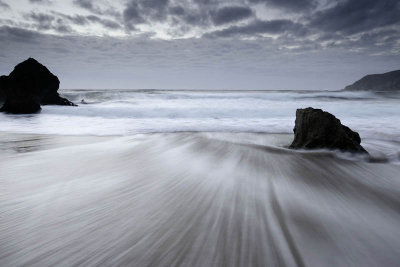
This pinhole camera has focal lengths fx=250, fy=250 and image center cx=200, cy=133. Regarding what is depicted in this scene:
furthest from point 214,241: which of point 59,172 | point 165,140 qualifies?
point 165,140

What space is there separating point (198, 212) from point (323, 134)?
296 cm

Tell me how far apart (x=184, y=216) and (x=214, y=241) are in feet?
1.21

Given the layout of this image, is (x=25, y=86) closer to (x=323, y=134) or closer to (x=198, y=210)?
(x=323, y=134)

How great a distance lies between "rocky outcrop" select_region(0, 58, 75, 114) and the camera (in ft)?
38.3

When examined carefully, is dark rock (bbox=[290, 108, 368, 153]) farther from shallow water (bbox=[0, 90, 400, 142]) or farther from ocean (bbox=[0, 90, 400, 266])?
shallow water (bbox=[0, 90, 400, 142])

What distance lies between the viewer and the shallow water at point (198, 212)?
1230 millimetres

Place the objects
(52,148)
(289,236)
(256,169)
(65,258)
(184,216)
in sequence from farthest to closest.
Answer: (52,148) < (256,169) < (184,216) < (289,236) < (65,258)

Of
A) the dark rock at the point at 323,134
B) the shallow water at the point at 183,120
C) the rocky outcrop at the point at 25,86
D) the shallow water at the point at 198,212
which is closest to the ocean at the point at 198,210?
the shallow water at the point at 198,212

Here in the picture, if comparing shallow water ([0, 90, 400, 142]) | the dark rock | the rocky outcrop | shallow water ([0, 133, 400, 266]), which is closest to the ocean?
shallow water ([0, 133, 400, 266])

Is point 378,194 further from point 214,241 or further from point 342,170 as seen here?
point 214,241

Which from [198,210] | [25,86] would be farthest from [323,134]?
[25,86]

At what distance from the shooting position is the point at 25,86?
12188mm

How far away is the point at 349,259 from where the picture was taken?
1.21m

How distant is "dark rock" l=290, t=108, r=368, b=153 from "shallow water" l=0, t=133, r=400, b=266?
1.86 feet
